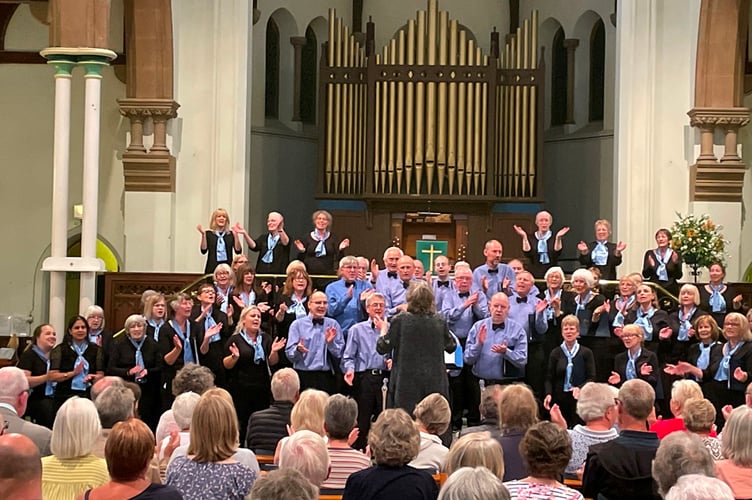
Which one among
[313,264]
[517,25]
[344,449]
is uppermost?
[517,25]

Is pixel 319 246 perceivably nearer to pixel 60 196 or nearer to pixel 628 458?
pixel 60 196

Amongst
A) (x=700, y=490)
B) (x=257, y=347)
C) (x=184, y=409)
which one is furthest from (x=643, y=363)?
(x=700, y=490)

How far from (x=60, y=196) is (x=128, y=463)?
330 inches

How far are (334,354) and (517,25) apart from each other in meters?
10.2

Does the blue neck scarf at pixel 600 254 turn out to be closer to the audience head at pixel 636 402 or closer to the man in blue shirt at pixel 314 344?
the man in blue shirt at pixel 314 344

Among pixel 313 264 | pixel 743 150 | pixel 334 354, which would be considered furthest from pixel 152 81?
pixel 743 150

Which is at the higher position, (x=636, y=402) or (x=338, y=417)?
(x=636, y=402)

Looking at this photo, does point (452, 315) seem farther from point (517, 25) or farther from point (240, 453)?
point (517, 25)

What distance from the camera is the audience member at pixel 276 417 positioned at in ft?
23.9

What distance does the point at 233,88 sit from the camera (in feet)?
50.3

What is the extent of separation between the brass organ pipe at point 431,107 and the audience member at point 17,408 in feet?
35.4

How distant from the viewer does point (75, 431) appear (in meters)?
5.30

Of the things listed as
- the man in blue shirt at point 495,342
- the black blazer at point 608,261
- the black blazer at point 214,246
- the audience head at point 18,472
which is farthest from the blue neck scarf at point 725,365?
the audience head at point 18,472

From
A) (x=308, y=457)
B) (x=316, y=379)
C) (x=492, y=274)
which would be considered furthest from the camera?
(x=492, y=274)
